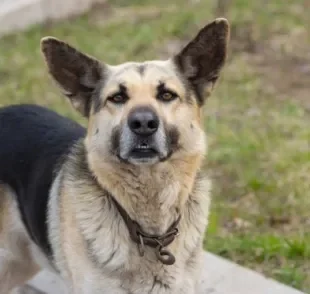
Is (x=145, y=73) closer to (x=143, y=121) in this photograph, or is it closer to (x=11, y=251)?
(x=143, y=121)

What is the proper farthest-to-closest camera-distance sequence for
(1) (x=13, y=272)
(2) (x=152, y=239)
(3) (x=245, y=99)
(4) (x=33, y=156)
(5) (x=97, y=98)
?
(3) (x=245, y=99) → (1) (x=13, y=272) → (4) (x=33, y=156) → (5) (x=97, y=98) → (2) (x=152, y=239)

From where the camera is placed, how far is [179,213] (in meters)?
3.44

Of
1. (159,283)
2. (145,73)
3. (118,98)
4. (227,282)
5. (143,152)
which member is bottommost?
(227,282)

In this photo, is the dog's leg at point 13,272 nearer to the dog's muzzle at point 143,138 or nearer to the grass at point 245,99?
the dog's muzzle at point 143,138

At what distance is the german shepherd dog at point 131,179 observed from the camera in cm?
326

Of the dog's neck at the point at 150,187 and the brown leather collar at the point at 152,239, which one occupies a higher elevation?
the dog's neck at the point at 150,187

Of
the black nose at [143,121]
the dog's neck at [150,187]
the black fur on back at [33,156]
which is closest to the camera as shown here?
the black nose at [143,121]

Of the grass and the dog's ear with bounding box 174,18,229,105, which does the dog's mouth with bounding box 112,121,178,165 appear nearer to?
the dog's ear with bounding box 174,18,229,105

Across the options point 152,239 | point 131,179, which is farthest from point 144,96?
point 152,239

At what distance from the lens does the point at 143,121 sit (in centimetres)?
309

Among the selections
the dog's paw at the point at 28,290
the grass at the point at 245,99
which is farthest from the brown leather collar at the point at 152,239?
the grass at the point at 245,99

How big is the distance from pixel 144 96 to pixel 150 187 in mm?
424

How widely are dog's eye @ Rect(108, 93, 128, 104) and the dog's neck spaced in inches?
11.0

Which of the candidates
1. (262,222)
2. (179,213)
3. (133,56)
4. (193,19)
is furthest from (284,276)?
(193,19)
